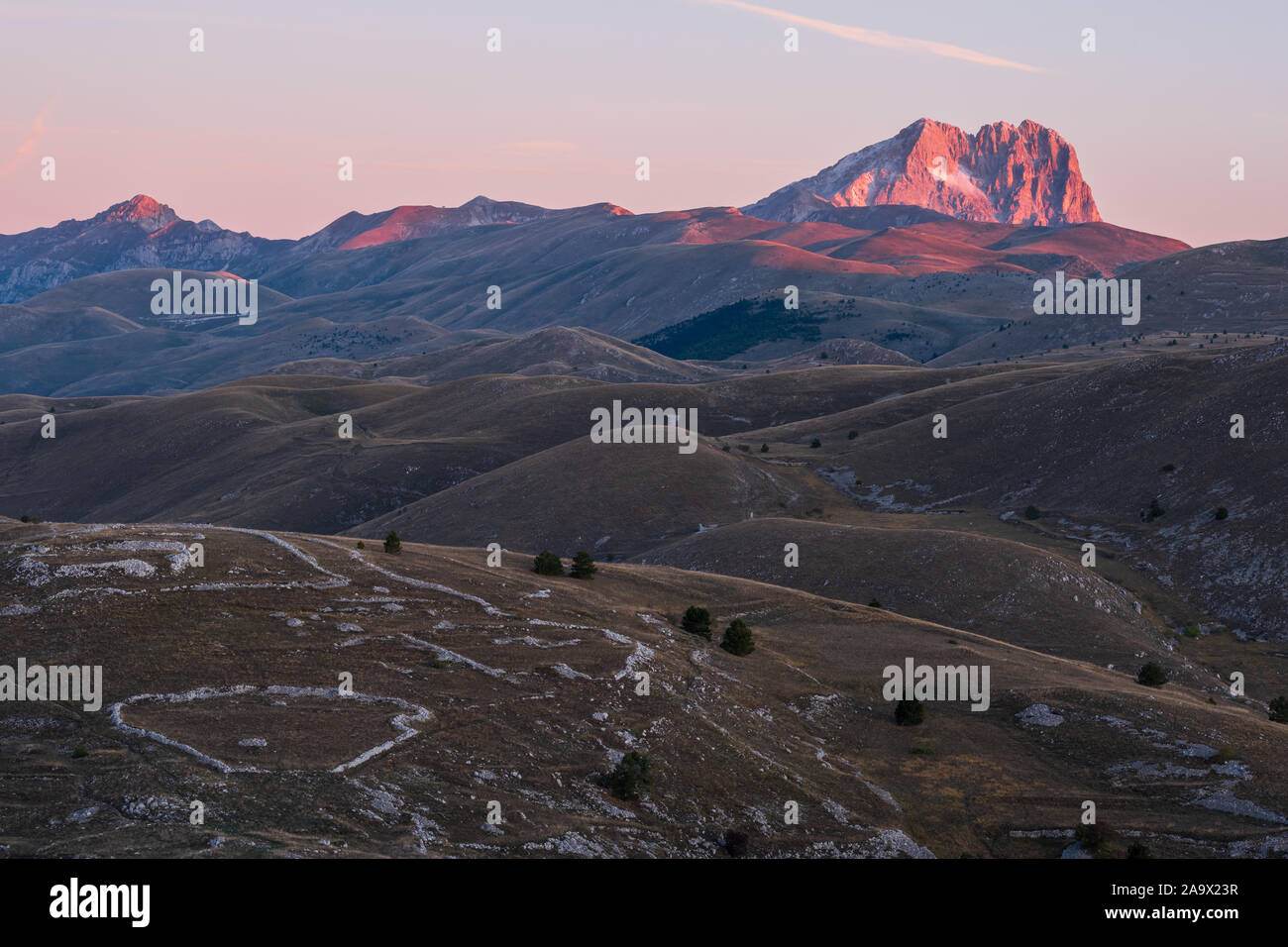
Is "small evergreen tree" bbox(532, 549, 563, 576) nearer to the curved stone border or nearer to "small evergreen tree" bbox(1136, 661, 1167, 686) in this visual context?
the curved stone border

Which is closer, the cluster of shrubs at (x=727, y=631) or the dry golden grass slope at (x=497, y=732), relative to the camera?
the dry golden grass slope at (x=497, y=732)

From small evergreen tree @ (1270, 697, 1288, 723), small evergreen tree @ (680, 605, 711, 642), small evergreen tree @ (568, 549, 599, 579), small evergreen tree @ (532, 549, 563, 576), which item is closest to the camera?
small evergreen tree @ (680, 605, 711, 642)

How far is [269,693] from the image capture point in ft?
139

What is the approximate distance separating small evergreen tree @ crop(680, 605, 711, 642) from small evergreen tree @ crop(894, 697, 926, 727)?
451 inches

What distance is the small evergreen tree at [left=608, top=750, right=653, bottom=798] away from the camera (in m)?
40.2

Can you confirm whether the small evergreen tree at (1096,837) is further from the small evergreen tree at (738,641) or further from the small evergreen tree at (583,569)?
the small evergreen tree at (583,569)

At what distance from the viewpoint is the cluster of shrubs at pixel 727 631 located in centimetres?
5812

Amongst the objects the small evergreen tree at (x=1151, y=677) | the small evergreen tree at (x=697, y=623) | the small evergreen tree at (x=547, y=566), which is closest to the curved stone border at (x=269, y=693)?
the small evergreen tree at (x=697, y=623)

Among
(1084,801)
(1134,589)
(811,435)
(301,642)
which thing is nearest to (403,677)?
(301,642)

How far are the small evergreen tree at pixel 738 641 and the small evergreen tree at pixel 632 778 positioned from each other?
16914mm

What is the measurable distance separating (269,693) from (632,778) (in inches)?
576

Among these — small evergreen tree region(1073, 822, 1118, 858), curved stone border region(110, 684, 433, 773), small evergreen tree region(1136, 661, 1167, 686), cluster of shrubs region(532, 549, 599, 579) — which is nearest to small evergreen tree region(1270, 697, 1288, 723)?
small evergreen tree region(1136, 661, 1167, 686)
